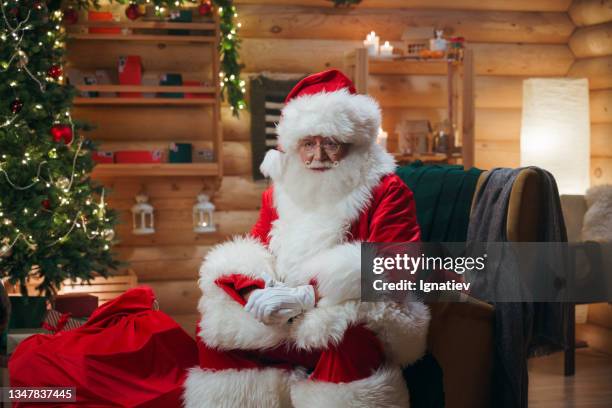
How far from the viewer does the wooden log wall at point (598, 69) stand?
488 centimetres

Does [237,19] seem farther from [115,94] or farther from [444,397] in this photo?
[444,397]

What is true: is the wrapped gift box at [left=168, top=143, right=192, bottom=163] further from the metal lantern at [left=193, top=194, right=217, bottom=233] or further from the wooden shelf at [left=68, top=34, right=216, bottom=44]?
the wooden shelf at [left=68, top=34, right=216, bottom=44]

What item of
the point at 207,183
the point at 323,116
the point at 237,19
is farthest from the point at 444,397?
the point at 237,19

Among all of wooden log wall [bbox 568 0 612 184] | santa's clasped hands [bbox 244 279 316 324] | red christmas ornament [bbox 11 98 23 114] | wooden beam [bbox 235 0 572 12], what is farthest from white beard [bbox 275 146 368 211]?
wooden log wall [bbox 568 0 612 184]

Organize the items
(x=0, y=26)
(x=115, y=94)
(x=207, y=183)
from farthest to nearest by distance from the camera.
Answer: (x=207, y=183) < (x=115, y=94) < (x=0, y=26)

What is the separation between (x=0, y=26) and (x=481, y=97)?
2.97 meters

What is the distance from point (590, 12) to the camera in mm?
5016

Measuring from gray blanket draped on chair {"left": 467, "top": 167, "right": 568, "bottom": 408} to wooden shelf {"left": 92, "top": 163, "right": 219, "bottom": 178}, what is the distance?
208cm

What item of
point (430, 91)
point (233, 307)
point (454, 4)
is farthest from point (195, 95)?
point (233, 307)

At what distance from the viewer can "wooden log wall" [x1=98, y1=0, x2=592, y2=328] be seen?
16.4 feet

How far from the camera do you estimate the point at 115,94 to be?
474 cm

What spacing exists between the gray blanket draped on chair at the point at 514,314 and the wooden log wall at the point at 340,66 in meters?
2.11

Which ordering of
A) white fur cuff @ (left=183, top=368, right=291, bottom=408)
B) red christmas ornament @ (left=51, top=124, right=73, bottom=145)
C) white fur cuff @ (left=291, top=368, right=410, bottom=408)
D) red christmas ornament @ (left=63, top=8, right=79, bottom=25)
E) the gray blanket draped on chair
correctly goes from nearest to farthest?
white fur cuff @ (left=291, top=368, right=410, bottom=408)
white fur cuff @ (left=183, top=368, right=291, bottom=408)
the gray blanket draped on chair
red christmas ornament @ (left=51, top=124, right=73, bottom=145)
red christmas ornament @ (left=63, top=8, right=79, bottom=25)

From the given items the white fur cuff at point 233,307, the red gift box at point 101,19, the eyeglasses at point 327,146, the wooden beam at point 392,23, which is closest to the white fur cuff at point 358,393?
the white fur cuff at point 233,307
